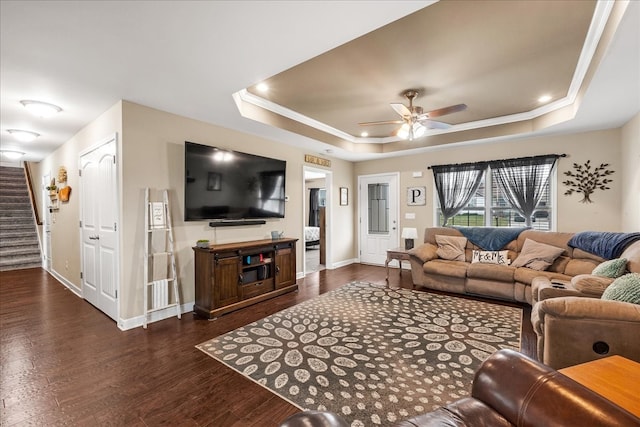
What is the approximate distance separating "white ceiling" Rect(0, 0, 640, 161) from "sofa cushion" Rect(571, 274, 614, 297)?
1.88 m

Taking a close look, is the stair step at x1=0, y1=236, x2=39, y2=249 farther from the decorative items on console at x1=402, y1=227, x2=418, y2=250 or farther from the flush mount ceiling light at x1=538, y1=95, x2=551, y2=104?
the flush mount ceiling light at x1=538, y1=95, x2=551, y2=104

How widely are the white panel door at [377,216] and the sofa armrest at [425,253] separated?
1.46m

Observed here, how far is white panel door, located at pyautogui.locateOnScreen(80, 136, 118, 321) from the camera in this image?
11.2 feet

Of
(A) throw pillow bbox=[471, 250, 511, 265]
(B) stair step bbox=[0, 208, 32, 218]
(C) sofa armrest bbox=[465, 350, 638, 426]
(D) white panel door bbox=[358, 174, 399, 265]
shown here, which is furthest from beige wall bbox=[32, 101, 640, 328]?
(C) sofa armrest bbox=[465, 350, 638, 426]

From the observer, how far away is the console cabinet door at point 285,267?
4.36 m

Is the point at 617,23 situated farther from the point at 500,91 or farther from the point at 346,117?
the point at 346,117

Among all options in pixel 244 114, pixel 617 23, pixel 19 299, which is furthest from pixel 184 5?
pixel 19 299

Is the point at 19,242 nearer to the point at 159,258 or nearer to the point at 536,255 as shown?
the point at 159,258

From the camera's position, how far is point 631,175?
12.2 ft

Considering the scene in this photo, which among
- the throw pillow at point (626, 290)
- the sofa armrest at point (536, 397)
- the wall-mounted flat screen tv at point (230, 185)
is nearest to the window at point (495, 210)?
the throw pillow at point (626, 290)

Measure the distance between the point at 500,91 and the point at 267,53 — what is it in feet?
10.2

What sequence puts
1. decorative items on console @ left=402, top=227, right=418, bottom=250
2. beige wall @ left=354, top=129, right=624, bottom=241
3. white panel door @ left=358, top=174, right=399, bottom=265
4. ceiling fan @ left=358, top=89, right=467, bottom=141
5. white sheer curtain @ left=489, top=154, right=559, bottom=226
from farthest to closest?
white panel door @ left=358, top=174, right=399, bottom=265 < decorative items on console @ left=402, top=227, right=418, bottom=250 < white sheer curtain @ left=489, top=154, right=559, bottom=226 < beige wall @ left=354, top=129, right=624, bottom=241 < ceiling fan @ left=358, top=89, right=467, bottom=141

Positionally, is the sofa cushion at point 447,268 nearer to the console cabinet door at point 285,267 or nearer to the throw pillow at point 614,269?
the throw pillow at point 614,269

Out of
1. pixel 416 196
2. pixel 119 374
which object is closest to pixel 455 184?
pixel 416 196
